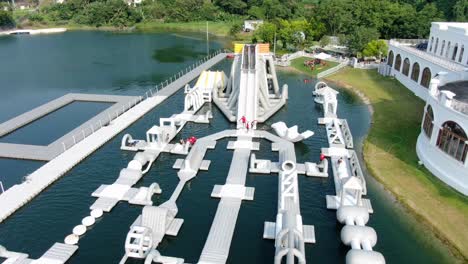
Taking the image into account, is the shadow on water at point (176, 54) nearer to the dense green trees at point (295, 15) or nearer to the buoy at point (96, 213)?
the dense green trees at point (295, 15)

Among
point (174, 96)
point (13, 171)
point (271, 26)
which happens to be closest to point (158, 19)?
point (271, 26)

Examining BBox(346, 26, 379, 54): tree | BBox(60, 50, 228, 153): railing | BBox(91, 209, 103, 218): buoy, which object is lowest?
BBox(91, 209, 103, 218): buoy

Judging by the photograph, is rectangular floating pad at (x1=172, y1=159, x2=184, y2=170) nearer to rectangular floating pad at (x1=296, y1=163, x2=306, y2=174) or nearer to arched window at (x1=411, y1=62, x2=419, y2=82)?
rectangular floating pad at (x1=296, y1=163, x2=306, y2=174)

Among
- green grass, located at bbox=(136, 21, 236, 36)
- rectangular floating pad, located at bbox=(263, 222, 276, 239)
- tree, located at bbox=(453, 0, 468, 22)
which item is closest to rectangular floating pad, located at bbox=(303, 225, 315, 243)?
rectangular floating pad, located at bbox=(263, 222, 276, 239)

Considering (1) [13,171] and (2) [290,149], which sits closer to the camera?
(1) [13,171]

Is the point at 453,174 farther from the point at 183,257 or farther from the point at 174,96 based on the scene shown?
the point at 174,96

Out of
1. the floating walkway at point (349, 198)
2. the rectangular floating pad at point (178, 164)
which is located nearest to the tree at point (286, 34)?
the floating walkway at point (349, 198)
